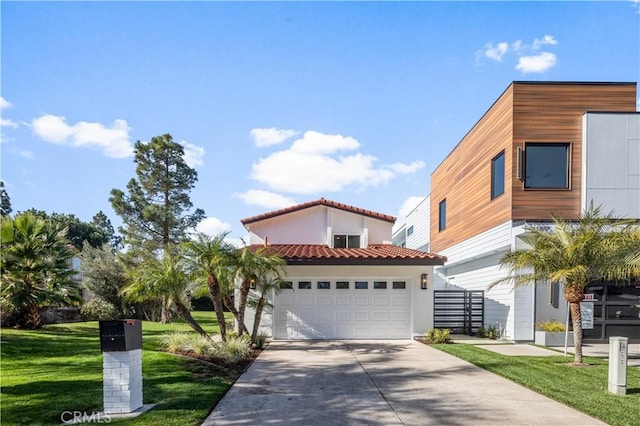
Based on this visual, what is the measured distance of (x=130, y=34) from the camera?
1088 centimetres

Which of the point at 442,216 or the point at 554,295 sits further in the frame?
the point at 442,216

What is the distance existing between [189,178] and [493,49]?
20.2 meters

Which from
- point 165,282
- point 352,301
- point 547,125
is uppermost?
point 547,125

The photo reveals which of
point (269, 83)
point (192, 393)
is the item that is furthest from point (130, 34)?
point (192, 393)

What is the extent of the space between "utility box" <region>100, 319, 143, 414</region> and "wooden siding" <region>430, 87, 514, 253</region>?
12.2 m

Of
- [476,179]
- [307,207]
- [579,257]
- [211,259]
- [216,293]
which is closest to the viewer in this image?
[579,257]

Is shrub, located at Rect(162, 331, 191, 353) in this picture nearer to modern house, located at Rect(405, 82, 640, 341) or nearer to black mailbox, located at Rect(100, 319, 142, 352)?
black mailbox, located at Rect(100, 319, 142, 352)

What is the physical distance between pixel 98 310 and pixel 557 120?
22658mm

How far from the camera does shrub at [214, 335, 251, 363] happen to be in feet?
32.4

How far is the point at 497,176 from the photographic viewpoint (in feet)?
50.6

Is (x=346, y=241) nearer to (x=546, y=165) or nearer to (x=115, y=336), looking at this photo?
(x=546, y=165)

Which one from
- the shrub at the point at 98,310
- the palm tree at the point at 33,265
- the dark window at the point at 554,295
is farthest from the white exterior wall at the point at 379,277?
the shrub at the point at 98,310

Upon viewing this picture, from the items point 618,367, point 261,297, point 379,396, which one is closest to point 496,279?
A: point 618,367

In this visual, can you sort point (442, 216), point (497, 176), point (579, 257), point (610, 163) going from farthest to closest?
point (442, 216), point (497, 176), point (610, 163), point (579, 257)
